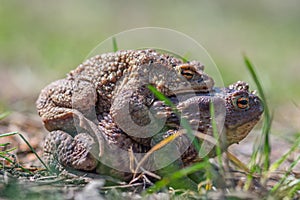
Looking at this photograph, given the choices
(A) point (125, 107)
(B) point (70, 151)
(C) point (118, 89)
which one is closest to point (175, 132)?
(A) point (125, 107)

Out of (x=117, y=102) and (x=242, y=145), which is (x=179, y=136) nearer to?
(x=117, y=102)

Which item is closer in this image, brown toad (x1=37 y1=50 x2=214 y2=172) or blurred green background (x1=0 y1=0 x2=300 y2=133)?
brown toad (x1=37 y1=50 x2=214 y2=172)

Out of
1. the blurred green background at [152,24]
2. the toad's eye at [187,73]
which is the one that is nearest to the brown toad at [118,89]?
the toad's eye at [187,73]

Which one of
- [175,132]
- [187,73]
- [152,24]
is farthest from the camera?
[152,24]

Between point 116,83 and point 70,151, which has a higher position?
point 116,83

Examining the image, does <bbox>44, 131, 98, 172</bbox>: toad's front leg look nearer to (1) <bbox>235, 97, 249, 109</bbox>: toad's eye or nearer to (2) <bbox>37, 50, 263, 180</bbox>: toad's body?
(2) <bbox>37, 50, 263, 180</bbox>: toad's body

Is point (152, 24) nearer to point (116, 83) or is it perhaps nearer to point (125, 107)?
point (116, 83)

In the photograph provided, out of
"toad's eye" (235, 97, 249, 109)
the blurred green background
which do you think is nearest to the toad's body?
"toad's eye" (235, 97, 249, 109)

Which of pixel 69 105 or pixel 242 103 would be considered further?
pixel 69 105
